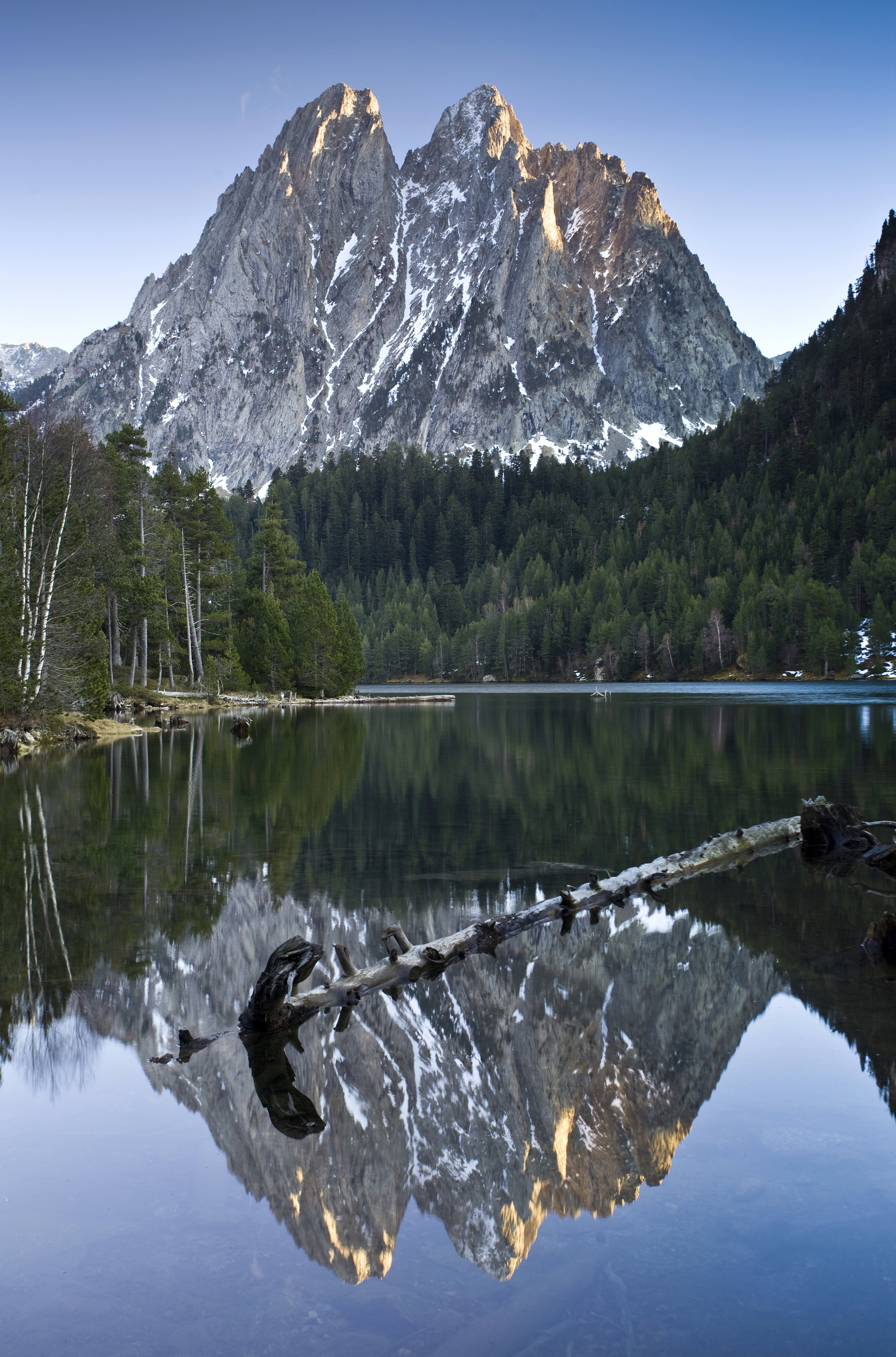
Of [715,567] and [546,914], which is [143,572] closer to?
[546,914]

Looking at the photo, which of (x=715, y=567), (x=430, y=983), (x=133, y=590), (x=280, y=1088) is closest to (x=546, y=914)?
(x=430, y=983)

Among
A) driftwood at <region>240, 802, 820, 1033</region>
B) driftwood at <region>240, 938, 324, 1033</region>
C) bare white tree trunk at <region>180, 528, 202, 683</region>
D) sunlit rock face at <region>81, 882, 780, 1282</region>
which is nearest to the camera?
sunlit rock face at <region>81, 882, 780, 1282</region>

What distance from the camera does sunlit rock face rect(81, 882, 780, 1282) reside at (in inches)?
239

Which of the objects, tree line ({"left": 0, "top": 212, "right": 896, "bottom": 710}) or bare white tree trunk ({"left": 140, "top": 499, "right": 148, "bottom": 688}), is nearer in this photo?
tree line ({"left": 0, "top": 212, "right": 896, "bottom": 710})

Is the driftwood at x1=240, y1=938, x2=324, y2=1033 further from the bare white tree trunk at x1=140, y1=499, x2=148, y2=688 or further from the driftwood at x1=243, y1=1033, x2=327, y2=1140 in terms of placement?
the bare white tree trunk at x1=140, y1=499, x2=148, y2=688

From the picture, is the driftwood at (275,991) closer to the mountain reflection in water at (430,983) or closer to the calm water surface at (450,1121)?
the mountain reflection in water at (430,983)

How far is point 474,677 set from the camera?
6471 inches

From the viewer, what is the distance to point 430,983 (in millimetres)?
9688

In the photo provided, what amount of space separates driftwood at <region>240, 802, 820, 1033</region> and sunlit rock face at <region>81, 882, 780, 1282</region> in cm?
19

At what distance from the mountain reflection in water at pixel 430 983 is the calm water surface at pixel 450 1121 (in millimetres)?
39

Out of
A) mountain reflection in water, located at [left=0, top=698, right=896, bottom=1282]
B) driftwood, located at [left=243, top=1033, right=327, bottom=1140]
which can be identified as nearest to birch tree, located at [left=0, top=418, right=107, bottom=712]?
mountain reflection in water, located at [left=0, top=698, right=896, bottom=1282]

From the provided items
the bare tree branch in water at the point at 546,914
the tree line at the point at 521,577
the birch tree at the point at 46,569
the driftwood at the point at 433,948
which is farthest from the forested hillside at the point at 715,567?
the driftwood at the point at 433,948

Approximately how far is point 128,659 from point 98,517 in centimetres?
2186

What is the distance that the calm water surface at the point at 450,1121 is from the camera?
4938 millimetres
